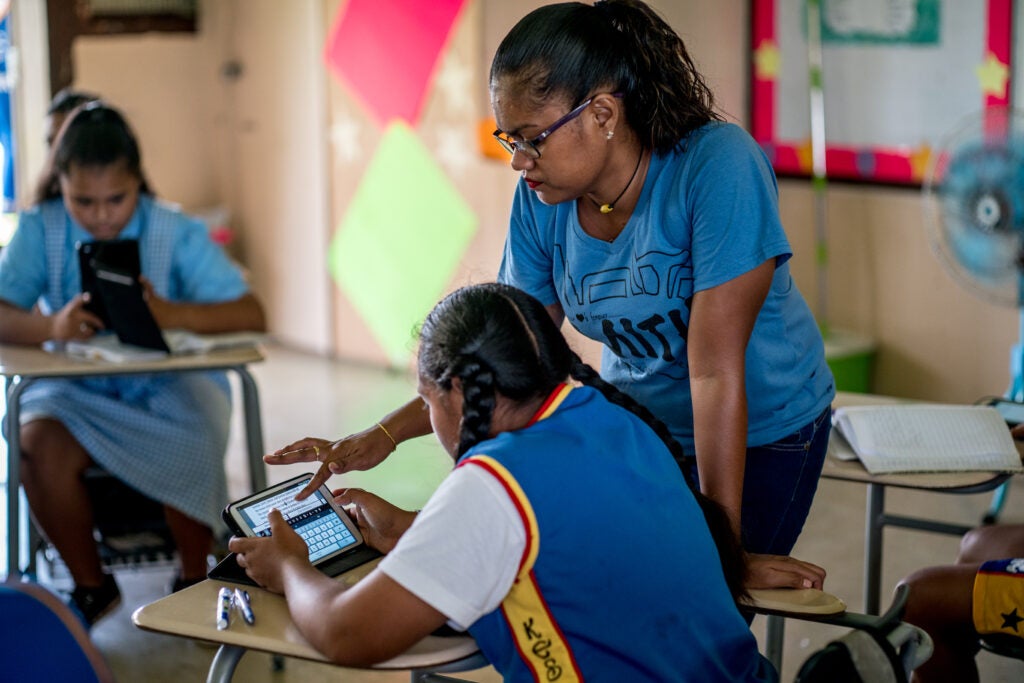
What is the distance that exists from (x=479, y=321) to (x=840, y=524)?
2.51 meters

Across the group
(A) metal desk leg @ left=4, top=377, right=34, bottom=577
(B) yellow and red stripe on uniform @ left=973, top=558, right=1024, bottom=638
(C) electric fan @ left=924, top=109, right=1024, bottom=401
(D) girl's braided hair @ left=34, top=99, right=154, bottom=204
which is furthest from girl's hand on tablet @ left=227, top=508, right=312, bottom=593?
(C) electric fan @ left=924, top=109, right=1024, bottom=401

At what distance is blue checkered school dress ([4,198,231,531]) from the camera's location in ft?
9.48

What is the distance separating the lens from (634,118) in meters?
1.64

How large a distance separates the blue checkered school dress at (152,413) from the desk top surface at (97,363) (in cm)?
15

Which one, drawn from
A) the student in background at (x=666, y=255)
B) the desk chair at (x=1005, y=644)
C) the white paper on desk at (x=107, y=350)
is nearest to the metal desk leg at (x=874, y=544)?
the desk chair at (x=1005, y=644)

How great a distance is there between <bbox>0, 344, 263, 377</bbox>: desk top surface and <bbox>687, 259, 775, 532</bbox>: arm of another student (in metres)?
1.44

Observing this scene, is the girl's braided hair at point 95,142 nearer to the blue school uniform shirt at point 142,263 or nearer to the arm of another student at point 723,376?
the blue school uniform shirt at point 142,263

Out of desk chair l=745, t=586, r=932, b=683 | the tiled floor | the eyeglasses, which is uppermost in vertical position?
the eyeglasses

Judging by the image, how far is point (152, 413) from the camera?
3.00 meters

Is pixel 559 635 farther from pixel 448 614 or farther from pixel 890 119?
pixel 890 119

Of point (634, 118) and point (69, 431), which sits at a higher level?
point (634, 118)

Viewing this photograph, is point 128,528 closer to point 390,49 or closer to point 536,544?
point 536,544

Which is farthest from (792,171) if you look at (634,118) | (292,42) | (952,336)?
(634,118)

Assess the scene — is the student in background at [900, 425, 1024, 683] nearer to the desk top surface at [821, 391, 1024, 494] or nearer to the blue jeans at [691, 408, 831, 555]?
the desk top surface at [821, 391, 1024, 494]
